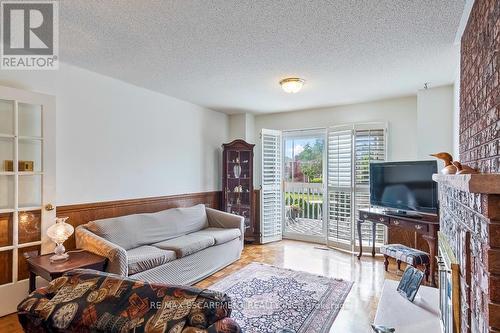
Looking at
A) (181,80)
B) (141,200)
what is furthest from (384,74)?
(141,200)

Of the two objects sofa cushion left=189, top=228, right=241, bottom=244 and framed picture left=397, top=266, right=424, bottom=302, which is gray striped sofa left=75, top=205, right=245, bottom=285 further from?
framed picture left=397, top=266, right=424, bottom=302

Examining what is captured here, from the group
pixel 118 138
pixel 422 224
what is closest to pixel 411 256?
pixel 422 224

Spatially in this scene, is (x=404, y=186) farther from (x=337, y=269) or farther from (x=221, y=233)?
(x=221, y=233)

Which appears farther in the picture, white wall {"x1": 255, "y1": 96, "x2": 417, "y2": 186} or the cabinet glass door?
the cabinet glass door

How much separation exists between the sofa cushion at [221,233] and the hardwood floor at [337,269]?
0.39 m

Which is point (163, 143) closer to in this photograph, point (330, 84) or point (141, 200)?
point (141, 200)

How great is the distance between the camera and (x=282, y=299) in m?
2.89

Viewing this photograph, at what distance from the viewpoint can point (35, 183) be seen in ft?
9.02

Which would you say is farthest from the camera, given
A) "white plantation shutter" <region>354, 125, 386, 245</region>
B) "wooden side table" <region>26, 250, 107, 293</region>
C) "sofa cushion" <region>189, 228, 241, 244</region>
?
"white plantation shutter" <region>354, 125, 386, 245</region>

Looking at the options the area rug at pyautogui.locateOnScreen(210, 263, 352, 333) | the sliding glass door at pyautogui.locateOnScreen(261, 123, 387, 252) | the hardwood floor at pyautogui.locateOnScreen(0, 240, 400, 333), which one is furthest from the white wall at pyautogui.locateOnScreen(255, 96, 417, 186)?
the area rug at pyautogui.locateOnScreen(210, 263, 352, 333)

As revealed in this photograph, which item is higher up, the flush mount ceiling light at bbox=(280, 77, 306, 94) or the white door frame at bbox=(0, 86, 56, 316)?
the flush mount ceiling light at bbox=(280, 77, 306, 94)

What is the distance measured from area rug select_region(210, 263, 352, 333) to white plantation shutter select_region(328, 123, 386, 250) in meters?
1.39

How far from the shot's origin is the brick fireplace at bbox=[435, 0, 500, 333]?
0.89 metres

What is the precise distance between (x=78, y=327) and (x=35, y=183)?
2.25 metres
